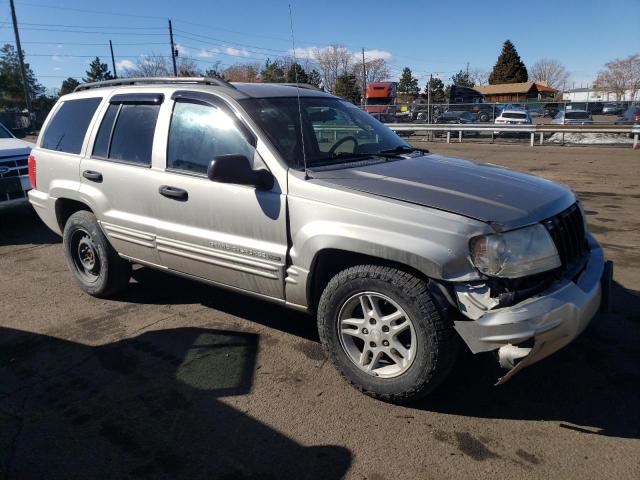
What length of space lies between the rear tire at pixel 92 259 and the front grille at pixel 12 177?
3.41 m

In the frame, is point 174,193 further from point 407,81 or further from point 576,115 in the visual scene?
point 407,81

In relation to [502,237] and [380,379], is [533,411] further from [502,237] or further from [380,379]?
[502,237]

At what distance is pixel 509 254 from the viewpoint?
2.69m

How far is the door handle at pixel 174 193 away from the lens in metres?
3.83

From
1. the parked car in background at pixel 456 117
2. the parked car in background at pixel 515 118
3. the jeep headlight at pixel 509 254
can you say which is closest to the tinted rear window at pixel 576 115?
the parked car in background at pixel 515 118

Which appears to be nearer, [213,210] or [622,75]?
[213,210]

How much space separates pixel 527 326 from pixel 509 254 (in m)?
0.38

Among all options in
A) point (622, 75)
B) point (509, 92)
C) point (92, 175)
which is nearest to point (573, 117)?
point (92, 175)

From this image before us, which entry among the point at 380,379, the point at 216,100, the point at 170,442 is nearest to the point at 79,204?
the point at 216,100

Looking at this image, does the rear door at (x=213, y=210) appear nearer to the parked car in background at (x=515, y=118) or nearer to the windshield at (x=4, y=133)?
the windshield at (x=4, y=133)

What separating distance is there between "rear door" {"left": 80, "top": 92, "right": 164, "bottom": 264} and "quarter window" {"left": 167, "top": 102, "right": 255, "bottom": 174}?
251mm

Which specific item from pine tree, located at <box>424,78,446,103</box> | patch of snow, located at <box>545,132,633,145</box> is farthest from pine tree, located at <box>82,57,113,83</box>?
patch of snow, located at <box>545,132,633,145</box>

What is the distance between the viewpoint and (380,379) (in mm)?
3102

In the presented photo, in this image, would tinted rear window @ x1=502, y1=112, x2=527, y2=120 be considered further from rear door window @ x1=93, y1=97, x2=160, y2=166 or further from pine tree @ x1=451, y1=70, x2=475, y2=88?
pine tree @ x1=451, y1=70, x2=475, y2=88
